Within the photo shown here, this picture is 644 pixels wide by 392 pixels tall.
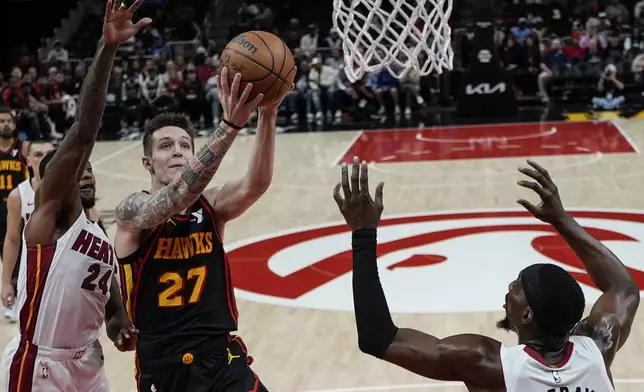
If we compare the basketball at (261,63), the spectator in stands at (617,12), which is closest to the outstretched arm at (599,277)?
the basketball at (261,63)

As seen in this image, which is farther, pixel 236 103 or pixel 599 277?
pixel 236 103

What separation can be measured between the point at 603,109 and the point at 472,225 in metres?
9.48

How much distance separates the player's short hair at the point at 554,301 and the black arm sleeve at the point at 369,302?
41 cm

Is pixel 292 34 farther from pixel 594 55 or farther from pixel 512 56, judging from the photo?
pixel 594 55

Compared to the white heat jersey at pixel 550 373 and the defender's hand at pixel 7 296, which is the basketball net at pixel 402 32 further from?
the white heat jersey at pixel 550 373

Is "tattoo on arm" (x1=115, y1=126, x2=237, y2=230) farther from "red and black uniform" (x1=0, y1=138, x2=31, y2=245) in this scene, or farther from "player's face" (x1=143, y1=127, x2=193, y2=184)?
"red and black uniform" (x1=0, y1=138, x2=31, y2=245)

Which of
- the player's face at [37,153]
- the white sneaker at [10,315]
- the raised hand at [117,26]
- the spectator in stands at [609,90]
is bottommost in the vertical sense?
the spectator in stands at [609,90]

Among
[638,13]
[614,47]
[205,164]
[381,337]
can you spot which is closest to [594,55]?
[614,47]

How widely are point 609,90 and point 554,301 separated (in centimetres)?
1688

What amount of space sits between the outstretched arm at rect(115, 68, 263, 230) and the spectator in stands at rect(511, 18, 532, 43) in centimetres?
1696

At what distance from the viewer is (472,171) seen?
12.7 meters

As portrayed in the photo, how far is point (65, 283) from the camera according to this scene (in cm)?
352

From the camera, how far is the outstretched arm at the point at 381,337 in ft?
8.36

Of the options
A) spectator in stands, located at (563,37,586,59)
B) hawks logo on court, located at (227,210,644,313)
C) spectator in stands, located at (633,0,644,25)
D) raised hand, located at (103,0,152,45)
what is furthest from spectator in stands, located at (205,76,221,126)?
raised hand, located at (103,0,152,45)
